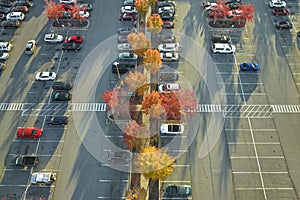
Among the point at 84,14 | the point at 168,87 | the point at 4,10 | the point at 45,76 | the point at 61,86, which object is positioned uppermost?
the point at 4,10

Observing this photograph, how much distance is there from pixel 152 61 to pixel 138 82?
532 cm

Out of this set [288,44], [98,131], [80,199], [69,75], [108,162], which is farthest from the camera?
[288,44]

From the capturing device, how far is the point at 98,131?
6016 centimetres

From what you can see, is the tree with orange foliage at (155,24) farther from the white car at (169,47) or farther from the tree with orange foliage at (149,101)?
the tree with orange foliage at (149,101)

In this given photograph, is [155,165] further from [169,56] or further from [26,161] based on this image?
[169,56]

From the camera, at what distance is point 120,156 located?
184 feet

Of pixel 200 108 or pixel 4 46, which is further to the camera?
pixel 4 46

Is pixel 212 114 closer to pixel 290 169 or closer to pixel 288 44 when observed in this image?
pixel 290 169

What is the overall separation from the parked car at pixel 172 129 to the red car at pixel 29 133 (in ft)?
74.7

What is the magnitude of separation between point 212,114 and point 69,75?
30929 millimetres

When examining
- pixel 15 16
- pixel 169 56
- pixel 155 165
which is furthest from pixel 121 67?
pixel 15 16

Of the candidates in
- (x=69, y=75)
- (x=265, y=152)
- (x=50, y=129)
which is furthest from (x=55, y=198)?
(x=265, y=152)

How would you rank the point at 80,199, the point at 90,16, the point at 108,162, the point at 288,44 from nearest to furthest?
the point at 80,199 → the point at 108,162 → the point at 288,44 → the point at 90,16

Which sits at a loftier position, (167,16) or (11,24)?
(167,16)
